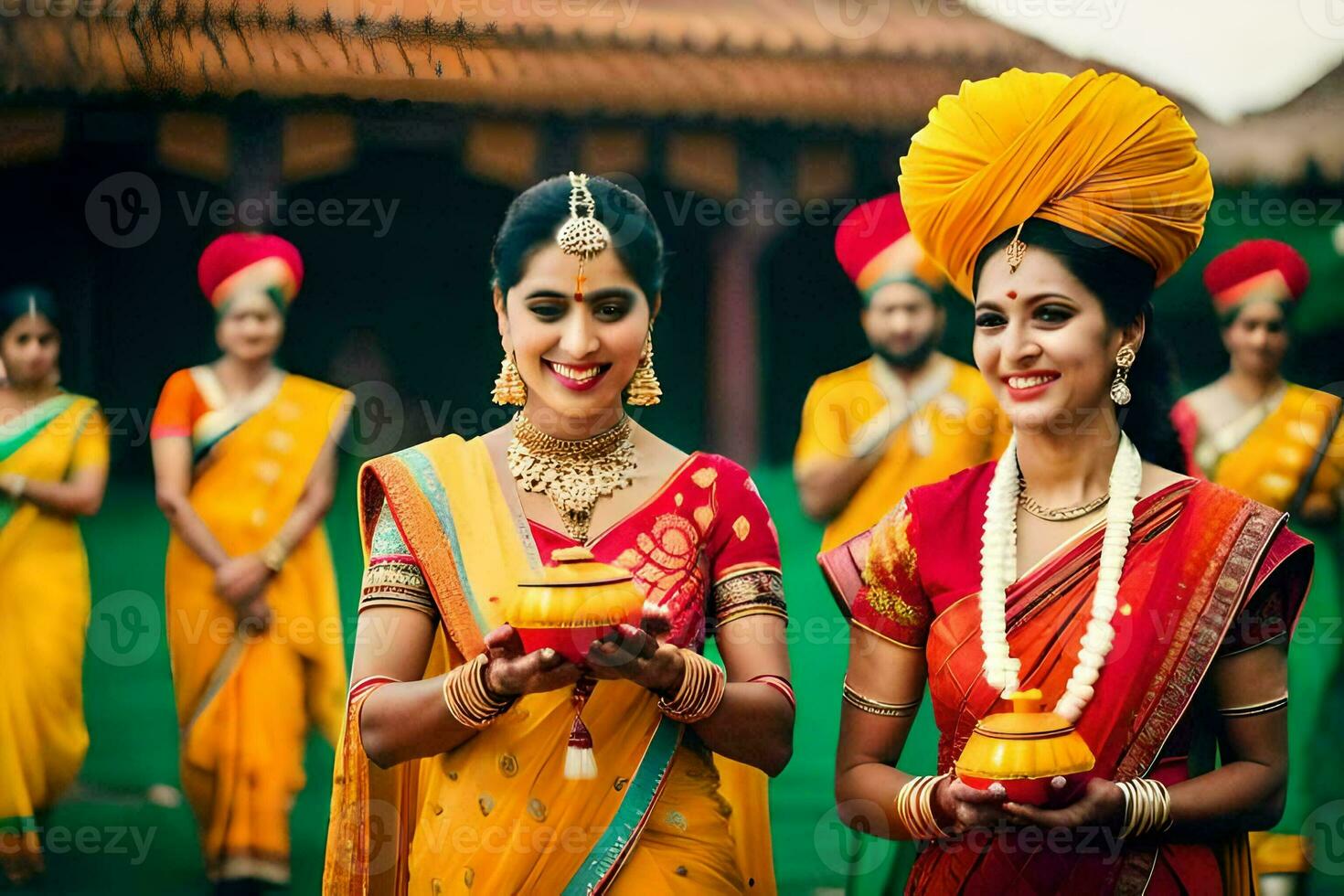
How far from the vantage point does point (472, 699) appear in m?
4.48

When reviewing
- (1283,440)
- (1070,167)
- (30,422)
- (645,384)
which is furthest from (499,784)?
(1283,440)

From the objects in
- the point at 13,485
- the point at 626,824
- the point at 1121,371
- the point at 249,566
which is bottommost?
the point at 626,824

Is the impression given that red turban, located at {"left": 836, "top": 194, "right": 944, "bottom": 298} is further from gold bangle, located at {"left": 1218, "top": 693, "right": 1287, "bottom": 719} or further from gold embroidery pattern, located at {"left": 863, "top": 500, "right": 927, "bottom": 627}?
gold bangle, located at {"left": 1218, "top": 693, "right": 1287, "bottom": 719}

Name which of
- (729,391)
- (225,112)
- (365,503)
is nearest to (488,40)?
(225,112)

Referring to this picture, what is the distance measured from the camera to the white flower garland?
4551 millimetres

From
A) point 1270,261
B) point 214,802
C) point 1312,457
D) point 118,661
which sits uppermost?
point 1270,261

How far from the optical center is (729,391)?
6.40 metres

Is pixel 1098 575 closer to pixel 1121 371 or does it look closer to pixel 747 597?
pixel 1121 371

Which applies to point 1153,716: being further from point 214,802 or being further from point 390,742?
point 214,802

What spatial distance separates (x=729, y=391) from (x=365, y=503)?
1.76 metres

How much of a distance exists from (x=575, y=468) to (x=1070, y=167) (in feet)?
4.42

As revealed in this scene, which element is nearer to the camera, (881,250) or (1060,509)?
(1060,509)

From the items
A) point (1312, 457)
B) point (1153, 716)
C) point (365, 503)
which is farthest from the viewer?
point (1312, 457)

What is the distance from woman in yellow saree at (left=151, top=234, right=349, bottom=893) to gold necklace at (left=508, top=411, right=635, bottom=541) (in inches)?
69.2
